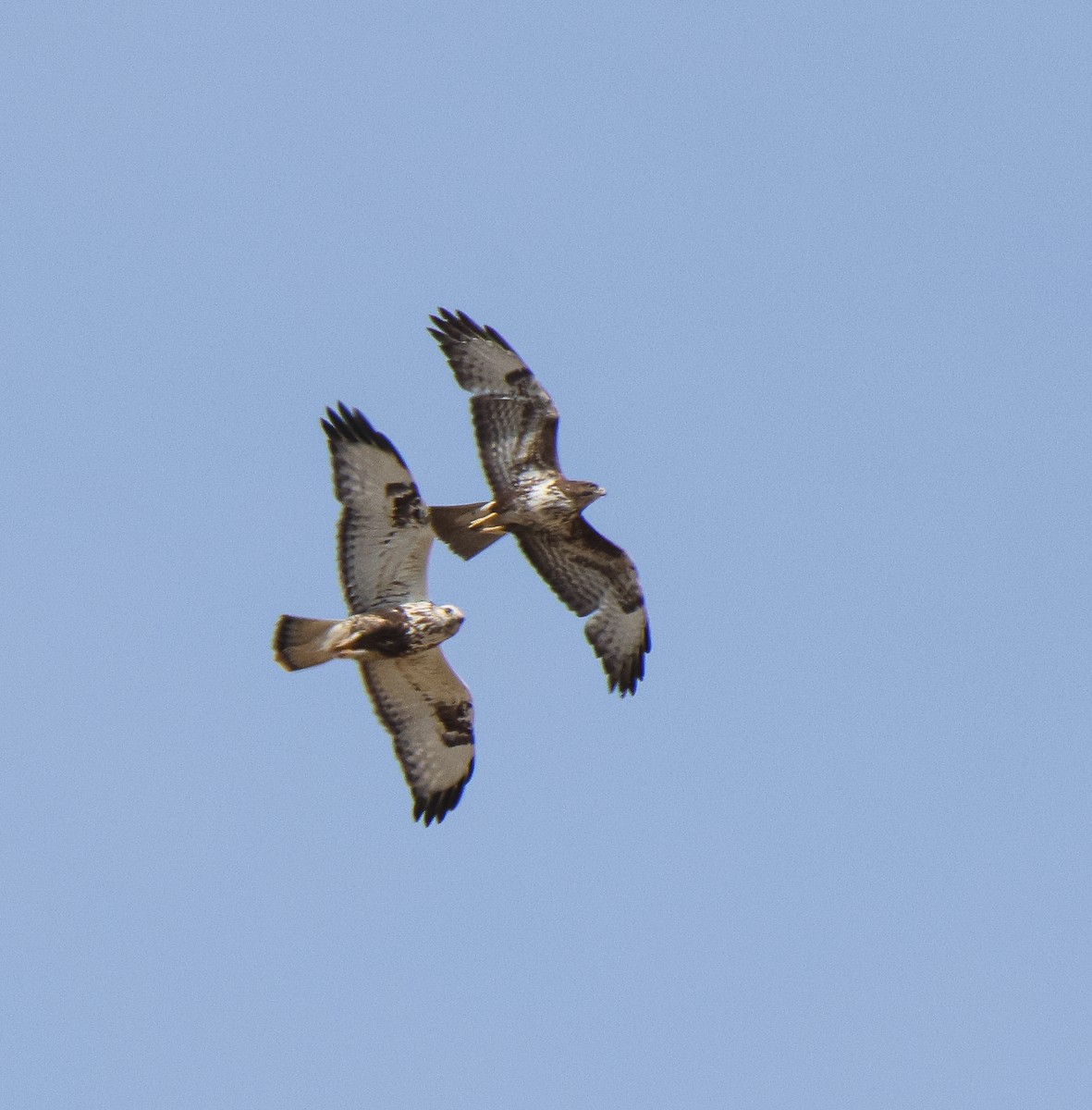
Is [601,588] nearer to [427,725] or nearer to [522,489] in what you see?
[522,489]

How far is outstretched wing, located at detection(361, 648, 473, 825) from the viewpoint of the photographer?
14.2m

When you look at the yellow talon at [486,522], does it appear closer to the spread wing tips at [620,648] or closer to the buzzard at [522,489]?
the buzzard at [522,489]

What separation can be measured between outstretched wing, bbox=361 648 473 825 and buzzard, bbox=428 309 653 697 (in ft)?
3.44

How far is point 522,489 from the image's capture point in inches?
597

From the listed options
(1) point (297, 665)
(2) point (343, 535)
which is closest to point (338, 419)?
(2) point (343, 535)

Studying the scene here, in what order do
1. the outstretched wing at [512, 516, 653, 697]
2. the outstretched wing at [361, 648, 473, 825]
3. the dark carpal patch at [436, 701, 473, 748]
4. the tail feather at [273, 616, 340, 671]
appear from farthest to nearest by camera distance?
the outstretched wing at [512, 516, 653, 697]
the dark carpal patch at [436, 701, 473, 748]
the outstretched wing at [361, 648, 473, 825]
the tail feather at [273, 616, 340, 671]

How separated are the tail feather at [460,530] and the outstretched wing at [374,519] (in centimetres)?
107

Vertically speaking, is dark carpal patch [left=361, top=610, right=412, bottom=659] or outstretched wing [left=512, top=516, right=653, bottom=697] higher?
outstretched wing [left=512, top=516, right=653, bottom=697]

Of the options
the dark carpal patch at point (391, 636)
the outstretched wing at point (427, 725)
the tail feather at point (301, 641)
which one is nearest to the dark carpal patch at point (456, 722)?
the outstretched wing at point (427, 725)

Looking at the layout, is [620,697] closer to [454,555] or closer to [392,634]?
[454,555]

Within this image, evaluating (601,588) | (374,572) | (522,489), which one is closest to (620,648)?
(601,588)

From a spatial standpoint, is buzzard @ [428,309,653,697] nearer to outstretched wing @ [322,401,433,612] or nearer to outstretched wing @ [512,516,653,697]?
outstretched wing @ [512,516,653,697]

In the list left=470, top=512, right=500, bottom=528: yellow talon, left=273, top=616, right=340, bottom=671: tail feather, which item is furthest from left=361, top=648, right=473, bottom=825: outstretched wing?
left=470, top=512, right=500, bottom=528: yellow talon

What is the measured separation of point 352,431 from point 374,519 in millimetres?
612
